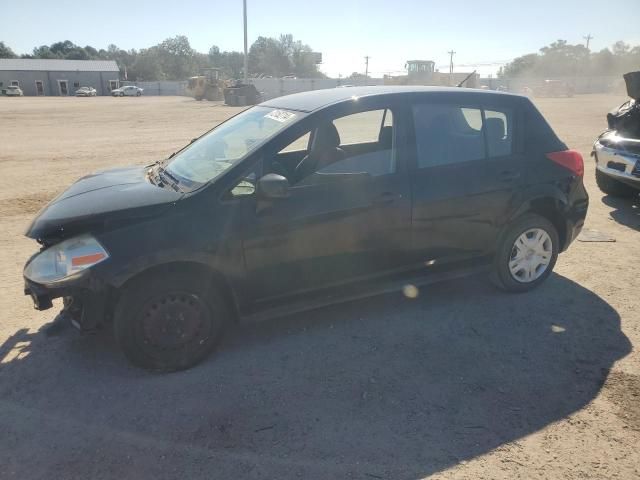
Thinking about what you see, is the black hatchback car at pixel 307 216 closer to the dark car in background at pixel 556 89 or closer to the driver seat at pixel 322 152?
the driver seat at pixel 322 152

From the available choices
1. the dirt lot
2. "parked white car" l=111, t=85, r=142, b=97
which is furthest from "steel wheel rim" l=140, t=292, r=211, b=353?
"parked white car" l=111, t=85, r=142, b=97

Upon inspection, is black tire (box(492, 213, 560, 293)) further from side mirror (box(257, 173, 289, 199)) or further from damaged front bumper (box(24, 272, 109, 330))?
damaged front bumper (box(24, 272, 109, 330))

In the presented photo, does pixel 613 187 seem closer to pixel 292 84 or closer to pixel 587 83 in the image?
pixel 292 84

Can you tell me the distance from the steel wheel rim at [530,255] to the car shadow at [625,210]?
2.77 meters

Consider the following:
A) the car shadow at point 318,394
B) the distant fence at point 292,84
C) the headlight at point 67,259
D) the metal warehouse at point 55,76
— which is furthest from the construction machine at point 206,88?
the headlight at point 67,259

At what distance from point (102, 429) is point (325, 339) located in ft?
5.48

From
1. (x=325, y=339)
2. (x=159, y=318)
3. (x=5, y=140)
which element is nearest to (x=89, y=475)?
(x=159, y=318)

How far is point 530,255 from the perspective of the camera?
14.7 ft

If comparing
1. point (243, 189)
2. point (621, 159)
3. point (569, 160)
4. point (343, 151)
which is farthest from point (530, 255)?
point (621, 159)

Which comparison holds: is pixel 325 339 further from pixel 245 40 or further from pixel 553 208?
pixel 245 40

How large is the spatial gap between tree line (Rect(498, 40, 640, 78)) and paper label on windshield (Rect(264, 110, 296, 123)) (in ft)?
306

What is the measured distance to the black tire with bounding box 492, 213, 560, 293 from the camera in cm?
432

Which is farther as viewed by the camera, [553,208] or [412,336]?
[553,208]

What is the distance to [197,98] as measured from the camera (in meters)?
47.4
